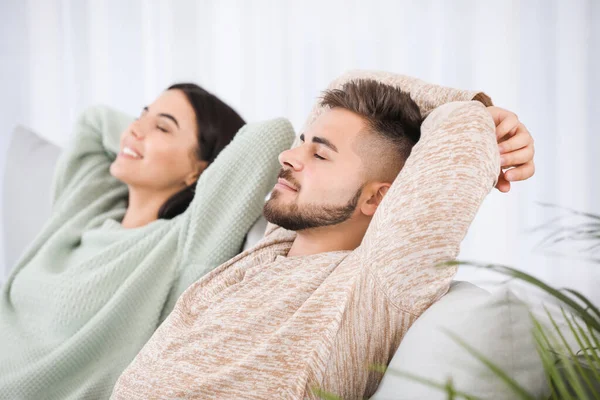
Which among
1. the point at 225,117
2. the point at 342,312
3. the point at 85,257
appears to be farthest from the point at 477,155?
the point at 85,257

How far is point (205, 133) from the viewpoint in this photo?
197cm

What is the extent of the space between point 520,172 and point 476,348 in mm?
412

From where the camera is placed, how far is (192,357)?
3.72 feet

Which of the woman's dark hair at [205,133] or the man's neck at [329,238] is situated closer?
the man's neck at [329,238]

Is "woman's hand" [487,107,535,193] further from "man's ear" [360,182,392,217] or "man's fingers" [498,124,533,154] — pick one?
"man's ear" [360,182,392,217]

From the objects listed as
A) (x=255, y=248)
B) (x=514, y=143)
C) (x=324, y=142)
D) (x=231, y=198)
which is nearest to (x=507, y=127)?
(x=514, y=143)

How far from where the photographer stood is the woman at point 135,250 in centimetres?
159

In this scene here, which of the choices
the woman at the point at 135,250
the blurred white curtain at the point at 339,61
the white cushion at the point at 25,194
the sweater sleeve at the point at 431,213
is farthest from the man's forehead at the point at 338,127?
the blurred white curtain at the point at 339,61

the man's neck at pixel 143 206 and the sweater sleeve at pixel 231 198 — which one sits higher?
the sweater sleeve at pixel 231 198

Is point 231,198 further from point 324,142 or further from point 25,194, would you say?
point 25,194

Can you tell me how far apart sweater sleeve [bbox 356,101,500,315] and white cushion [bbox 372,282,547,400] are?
2.8 inches

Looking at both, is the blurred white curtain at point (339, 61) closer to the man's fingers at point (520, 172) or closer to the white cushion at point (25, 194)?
the white cushion at point (25, 194)

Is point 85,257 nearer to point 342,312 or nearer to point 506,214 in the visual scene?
point 342,312

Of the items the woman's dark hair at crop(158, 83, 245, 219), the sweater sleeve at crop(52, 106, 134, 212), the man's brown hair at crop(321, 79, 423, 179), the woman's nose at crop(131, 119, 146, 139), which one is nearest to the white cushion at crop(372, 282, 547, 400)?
the man's brown hair at crop(321, 79, 423, 179)
